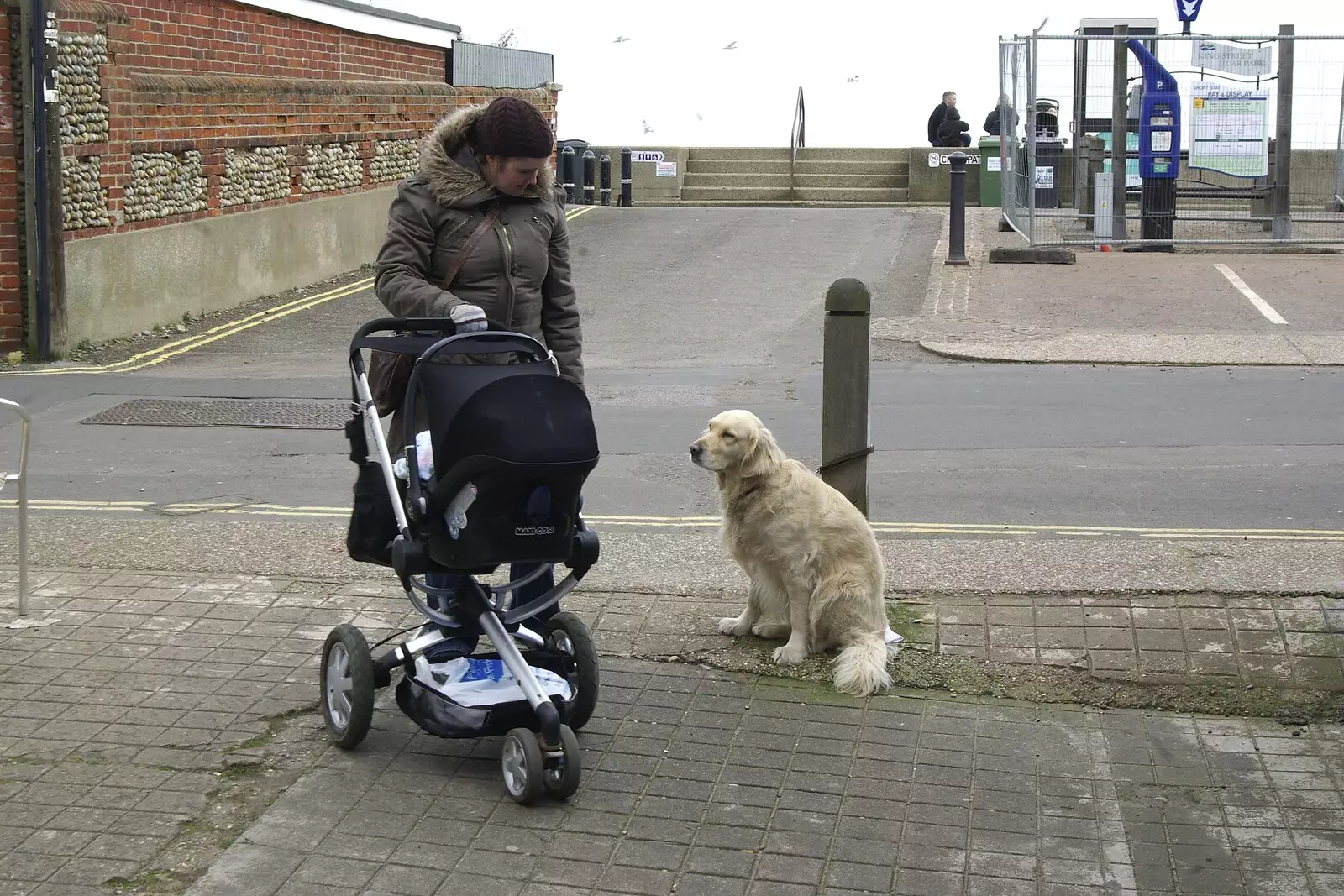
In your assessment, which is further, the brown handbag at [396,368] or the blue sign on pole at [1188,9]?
the blue sign on pole at [1188,9]

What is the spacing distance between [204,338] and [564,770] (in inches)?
469

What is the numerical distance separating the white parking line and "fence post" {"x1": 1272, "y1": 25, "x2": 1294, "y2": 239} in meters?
1.99

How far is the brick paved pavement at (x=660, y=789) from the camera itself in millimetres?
4156

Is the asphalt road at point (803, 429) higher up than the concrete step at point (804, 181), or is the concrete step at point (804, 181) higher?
the concrete step at point (804, 181)

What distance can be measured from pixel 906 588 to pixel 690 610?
0.94 m

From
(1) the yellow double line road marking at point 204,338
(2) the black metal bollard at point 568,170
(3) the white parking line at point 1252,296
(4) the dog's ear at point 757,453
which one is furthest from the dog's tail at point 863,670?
(2) the black metal bollard at point 568,170

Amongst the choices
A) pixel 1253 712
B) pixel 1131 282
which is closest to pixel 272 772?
pixel 1253 712

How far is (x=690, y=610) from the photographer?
639 cm

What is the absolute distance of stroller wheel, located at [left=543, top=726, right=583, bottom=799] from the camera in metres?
4.48

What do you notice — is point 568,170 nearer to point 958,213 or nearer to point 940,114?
point 940,114

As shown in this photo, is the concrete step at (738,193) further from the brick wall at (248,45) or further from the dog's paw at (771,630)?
the dog's paw at (771,630)

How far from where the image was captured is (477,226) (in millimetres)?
5262

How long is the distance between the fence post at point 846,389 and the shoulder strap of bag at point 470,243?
178 centimetres

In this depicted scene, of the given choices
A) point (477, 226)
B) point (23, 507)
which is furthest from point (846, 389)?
point (23, 507)
